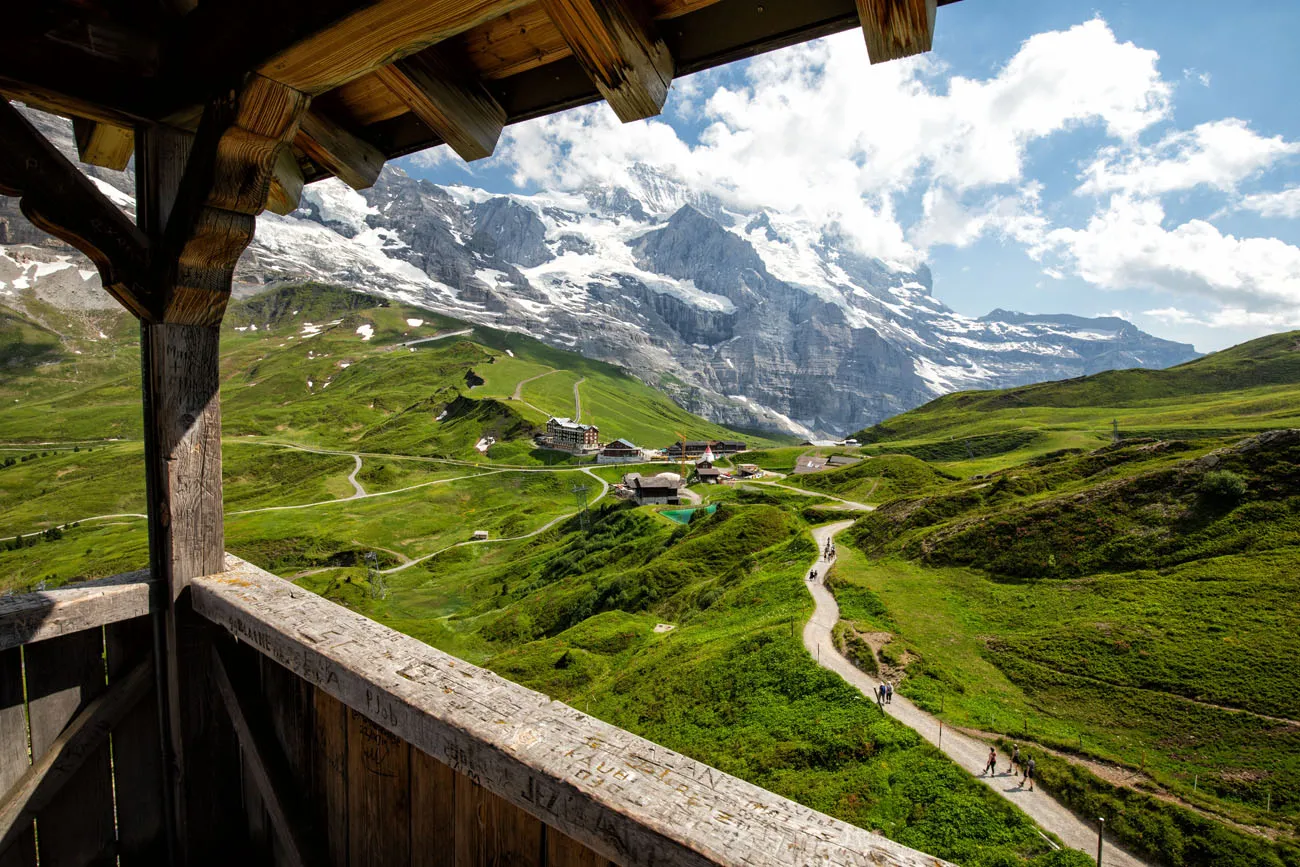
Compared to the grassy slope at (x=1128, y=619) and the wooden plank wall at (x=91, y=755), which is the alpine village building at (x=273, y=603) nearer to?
the wooden plank wall at (x=91, y=755)

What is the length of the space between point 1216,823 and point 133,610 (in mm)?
21915

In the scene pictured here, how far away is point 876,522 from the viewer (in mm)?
46844

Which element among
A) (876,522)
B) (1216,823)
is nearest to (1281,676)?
(1216,823)

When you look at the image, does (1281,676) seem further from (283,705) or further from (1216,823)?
(283,705)

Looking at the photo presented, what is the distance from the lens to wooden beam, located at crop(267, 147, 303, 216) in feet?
15.5

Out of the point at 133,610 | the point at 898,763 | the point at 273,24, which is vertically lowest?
the point at 898,763

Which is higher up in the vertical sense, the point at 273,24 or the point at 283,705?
the point at 273,24

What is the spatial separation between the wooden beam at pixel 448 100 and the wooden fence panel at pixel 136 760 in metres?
4.16

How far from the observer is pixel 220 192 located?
144 inches

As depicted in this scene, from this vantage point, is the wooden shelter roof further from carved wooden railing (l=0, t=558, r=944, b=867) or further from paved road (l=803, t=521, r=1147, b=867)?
A: paved road (l=803, t=521, r=1147, b=867)

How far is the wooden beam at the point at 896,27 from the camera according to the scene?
8.03 feet

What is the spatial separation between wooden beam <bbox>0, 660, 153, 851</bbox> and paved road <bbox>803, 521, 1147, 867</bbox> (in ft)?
63.4

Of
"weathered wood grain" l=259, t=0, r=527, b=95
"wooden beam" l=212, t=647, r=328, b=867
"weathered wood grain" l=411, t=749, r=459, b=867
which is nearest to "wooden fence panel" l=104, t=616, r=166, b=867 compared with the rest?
"wooden beam" l=212, t=647, r=328, b=867

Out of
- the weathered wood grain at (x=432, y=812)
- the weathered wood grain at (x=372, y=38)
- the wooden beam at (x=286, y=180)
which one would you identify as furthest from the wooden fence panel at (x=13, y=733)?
the weathered wood grain at (x=372, y=38)
